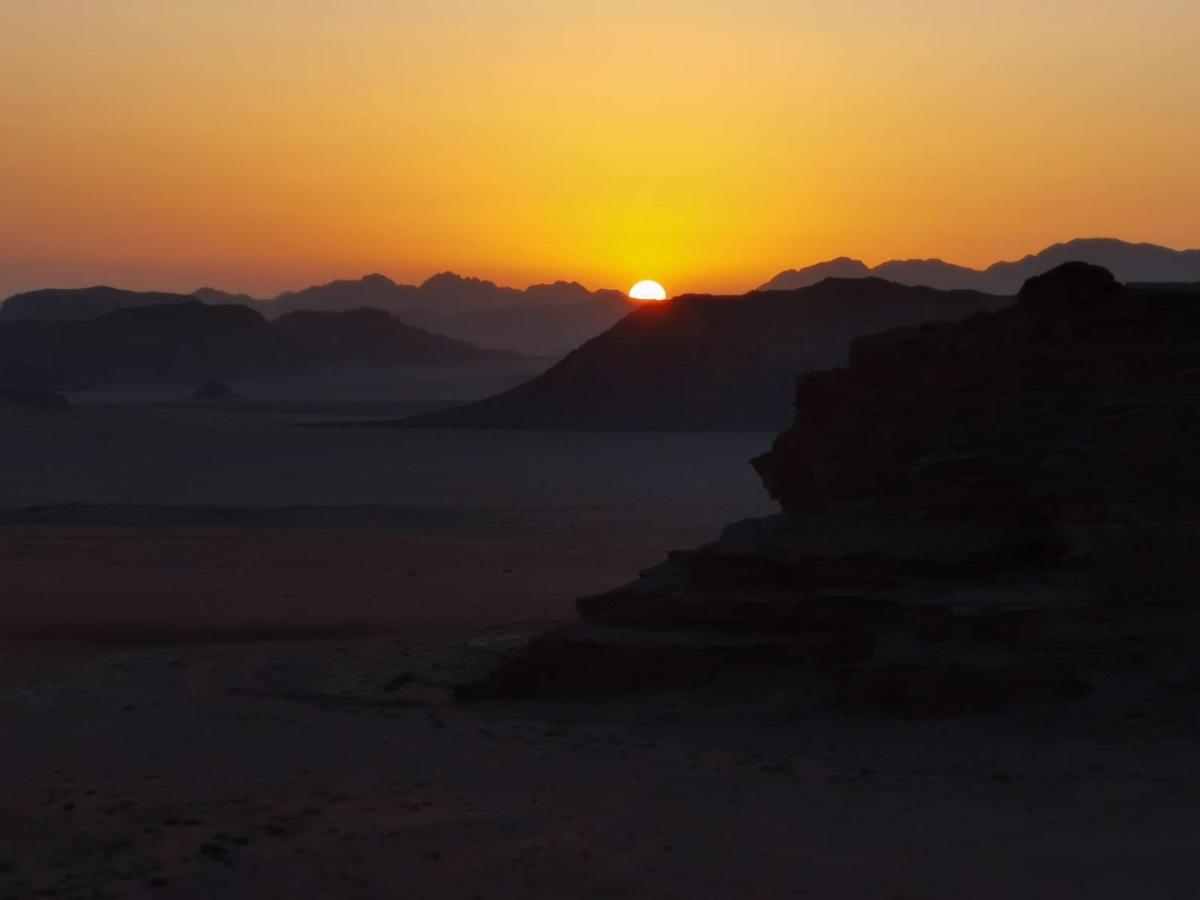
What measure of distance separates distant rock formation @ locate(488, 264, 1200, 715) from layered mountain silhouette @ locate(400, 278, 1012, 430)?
51.0 metres

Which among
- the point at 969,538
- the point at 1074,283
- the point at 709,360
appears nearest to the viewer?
the point at 969,538

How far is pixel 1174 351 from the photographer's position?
12594mm

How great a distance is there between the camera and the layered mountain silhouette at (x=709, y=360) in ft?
221

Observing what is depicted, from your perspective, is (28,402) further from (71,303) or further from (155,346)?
(71,303)

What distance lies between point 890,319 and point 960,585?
6226cm

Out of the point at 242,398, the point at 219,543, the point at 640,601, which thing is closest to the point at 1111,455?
the point at 640,601

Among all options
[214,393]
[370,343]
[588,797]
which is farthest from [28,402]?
[370,343]

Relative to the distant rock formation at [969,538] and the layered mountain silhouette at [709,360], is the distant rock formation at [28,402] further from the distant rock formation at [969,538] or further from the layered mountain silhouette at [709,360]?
Result: the distant rock formation at [969,538]

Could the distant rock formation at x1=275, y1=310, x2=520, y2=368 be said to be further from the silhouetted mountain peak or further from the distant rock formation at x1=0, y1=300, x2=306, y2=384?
the silhouetted mountain peak

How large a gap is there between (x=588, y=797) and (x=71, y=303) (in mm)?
191025

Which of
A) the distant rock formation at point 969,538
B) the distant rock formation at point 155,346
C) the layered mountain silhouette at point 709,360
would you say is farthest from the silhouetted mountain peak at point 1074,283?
the distant rock formation at point 155,346

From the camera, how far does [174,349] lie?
458 feet

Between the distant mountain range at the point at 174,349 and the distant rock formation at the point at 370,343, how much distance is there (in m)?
0.22

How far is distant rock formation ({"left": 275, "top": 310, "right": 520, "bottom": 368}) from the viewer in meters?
163
